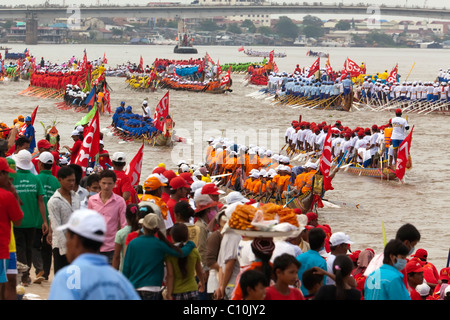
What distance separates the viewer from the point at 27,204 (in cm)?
758

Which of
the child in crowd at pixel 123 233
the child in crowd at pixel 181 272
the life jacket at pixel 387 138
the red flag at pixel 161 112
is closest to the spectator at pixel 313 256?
the child in crowd at pixel 181 272

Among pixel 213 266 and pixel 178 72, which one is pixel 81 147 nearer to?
pixel 213 266

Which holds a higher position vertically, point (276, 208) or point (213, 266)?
point (276, 208)

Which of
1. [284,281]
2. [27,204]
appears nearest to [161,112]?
[27,204]

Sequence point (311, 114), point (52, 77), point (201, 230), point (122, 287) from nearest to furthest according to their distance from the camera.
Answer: point (122, 287) → point (201, 230) → point (311, 114) → point (52, 77)

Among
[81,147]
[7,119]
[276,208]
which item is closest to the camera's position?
[276,208]

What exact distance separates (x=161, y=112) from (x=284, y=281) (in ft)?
57.1

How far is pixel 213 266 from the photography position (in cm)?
629

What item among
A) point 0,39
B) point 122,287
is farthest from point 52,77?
point 0,39

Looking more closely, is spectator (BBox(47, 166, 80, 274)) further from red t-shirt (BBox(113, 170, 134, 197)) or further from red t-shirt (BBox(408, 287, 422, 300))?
red t-shirt (BBox(408, 287, 422, 300))

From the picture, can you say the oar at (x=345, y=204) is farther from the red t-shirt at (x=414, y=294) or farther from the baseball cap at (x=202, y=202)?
the baseball cap at (x=202, y=202)

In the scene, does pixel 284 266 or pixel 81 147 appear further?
pixel 81 147

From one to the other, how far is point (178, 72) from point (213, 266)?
4533cm

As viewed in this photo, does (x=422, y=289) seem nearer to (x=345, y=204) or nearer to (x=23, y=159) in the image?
(x=23, y=159)
